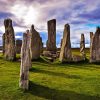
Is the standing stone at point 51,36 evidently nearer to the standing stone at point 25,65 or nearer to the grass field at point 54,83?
the grass field at point 54,83

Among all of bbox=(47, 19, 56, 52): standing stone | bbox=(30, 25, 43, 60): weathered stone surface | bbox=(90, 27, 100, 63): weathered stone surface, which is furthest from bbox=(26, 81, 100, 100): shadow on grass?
bbox=(47, 19, 56, 52): standing stone

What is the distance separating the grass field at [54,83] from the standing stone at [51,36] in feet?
35.9

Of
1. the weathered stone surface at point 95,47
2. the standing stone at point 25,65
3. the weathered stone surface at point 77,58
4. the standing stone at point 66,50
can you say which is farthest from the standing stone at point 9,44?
the standing stone at point 25,65

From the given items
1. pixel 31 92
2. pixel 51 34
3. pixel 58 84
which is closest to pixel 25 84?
pixel 31 92

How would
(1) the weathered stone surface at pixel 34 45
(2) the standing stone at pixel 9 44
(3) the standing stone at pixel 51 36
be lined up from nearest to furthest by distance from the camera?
1. (2) the standing stone at pixel 9 44
2. (1) the weathered stone surface at pixel 34 45
3. (3) the standing stone at pixel 51 36

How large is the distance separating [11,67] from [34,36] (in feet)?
23.1

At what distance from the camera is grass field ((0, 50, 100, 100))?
26719 mm

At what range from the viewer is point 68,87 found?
2881 cm

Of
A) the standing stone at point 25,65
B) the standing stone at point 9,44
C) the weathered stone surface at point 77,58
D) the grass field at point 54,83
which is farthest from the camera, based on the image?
the weathered stone surface at point 77,58

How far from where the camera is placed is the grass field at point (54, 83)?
87.7 feet

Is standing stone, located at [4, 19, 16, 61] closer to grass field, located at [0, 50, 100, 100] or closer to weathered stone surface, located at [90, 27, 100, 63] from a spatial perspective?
grass field, located at [0, 50, 100, 100]

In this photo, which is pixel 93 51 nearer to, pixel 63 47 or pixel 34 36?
pixel 63 47

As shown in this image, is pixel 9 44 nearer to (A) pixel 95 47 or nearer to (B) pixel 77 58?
(B) pixel 77 58

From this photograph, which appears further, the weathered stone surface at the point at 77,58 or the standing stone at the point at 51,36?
the standing stone at the point at 51,36
